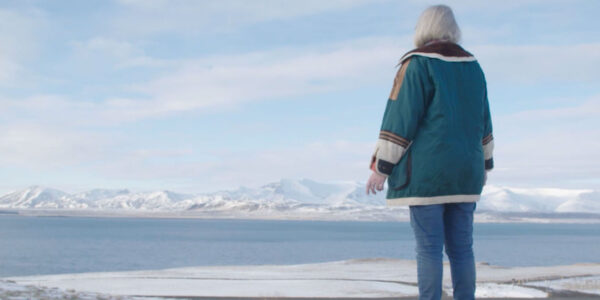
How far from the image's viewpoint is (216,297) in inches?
354

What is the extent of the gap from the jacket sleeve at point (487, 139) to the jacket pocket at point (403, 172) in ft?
2.49

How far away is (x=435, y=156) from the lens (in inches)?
166

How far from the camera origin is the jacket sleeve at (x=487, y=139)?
15.6ft

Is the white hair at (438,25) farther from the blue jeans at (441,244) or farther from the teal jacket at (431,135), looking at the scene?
the blue jeans at (441,244)

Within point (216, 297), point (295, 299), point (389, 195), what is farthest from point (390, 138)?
point (216, 297)

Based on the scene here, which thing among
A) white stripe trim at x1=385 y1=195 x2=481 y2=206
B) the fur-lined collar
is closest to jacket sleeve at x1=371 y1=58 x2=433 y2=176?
the fur-lined collar

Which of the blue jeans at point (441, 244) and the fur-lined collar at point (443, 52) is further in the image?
the fur-lined collar at point (443, 52)

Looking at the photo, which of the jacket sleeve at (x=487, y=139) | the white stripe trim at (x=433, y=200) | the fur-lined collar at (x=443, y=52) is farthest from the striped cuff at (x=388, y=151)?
the jacket sleeve at (x=487, y=139)

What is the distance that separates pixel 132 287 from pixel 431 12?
27.8 ft

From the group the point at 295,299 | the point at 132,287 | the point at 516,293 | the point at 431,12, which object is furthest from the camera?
the point at 132,287

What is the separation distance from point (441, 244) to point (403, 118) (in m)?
0.86

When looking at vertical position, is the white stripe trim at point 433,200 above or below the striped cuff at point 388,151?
below

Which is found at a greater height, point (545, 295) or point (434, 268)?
point (434, 268)

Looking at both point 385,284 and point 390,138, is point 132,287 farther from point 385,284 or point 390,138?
point 390,138
